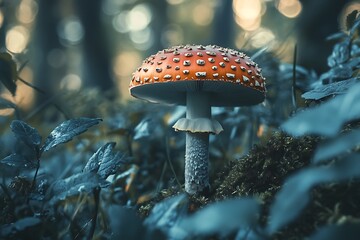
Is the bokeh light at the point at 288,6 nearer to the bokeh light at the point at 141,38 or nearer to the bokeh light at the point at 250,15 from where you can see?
the bokeh light at the point at 250,15

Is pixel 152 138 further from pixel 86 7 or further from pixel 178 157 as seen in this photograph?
pixel 86 7

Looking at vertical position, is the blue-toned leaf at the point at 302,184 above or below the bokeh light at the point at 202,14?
above

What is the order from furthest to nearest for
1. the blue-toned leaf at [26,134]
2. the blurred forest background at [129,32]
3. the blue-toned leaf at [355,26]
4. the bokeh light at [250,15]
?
the bokeh light at [250,15], the blurred forest background at [129,32], the blue-toned leaf at [355,26], the blue-toned leaf at [26,134]

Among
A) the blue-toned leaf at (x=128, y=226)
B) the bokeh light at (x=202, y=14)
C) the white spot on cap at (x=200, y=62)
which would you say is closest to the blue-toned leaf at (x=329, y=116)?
the blue-toned leaf at (x=128, y=226)

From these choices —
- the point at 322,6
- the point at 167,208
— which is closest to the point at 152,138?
the point at 167,208

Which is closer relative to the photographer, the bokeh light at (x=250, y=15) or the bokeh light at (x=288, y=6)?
the bokeh light at (x=288, y=6)

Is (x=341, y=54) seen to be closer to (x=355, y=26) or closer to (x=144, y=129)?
(x=355, y=26)

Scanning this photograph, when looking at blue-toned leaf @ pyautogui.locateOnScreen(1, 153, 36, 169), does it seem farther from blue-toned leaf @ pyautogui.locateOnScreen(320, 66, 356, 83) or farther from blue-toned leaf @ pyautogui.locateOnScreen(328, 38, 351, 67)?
blue-toned leaf @ pyautogui.locateOnScreen(328, 38, 351, 67)
